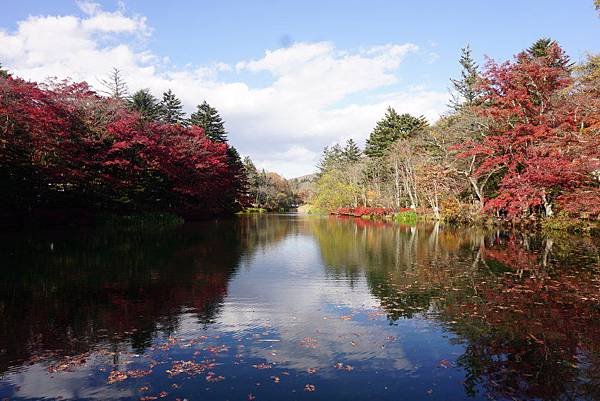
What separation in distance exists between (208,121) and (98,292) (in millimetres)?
51378

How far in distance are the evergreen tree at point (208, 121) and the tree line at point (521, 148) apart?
2622 centimetres

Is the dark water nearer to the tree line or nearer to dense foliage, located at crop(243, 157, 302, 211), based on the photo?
the tree line

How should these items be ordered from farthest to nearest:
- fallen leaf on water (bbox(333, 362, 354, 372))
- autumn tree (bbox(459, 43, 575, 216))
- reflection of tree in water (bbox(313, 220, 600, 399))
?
autumn tree (bbox(459, 43, 575, 216))
fallen leaf on water (bbox(333, 362, 354, 372))
reflection of tree in water (bbox(313, 220, 600, 399))

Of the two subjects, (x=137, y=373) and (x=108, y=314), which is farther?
(x=108, y=314)

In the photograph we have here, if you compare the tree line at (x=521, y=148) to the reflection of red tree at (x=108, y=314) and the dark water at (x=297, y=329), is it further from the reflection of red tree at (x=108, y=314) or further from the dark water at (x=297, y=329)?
the reflection of red tree at (x=108, y=314)

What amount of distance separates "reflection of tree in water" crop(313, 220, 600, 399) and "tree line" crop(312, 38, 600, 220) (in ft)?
21.8

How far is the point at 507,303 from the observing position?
8344 millimetres

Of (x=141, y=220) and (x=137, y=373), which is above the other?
(x=141, y=220)

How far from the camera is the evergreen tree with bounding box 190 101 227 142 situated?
5775 cm

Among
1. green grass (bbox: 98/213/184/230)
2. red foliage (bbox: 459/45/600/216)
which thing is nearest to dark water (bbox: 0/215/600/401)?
red foliage (bbox: 459/45/600/216)

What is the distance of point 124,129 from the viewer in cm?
2688

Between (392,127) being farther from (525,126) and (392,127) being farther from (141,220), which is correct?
(141,220)

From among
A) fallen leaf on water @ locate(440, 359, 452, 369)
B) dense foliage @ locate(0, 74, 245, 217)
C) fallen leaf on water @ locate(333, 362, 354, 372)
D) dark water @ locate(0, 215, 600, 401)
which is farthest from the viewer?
dense foliage @ locate(0, 74, 245, 217)

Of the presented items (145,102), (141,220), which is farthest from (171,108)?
(141,220)
